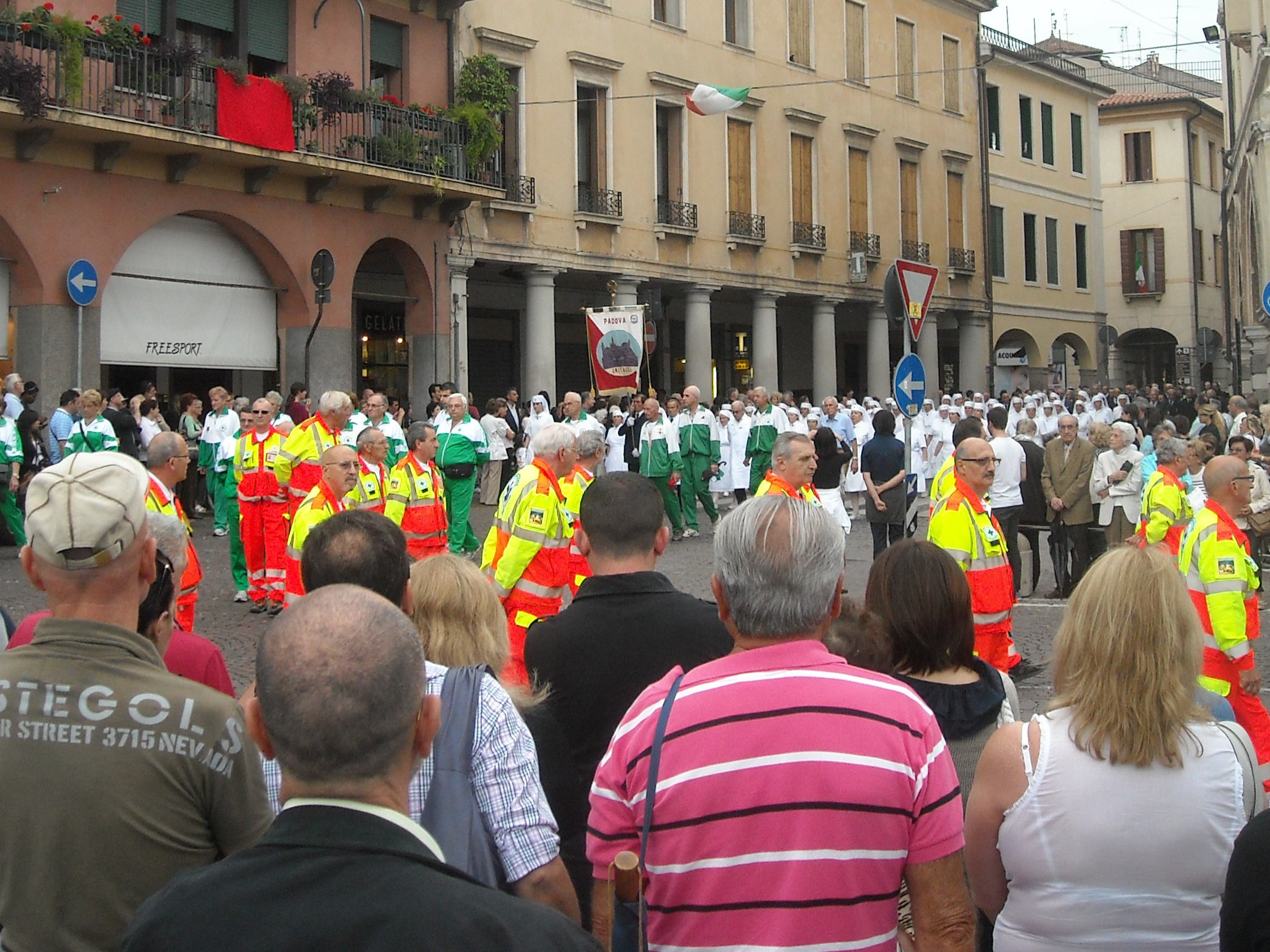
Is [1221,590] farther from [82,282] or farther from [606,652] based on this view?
[82,282]

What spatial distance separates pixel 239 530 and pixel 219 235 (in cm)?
1096

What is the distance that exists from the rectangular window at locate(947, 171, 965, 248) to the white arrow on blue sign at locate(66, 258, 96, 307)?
2640 centimetres

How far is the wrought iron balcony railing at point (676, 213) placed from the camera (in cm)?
3033

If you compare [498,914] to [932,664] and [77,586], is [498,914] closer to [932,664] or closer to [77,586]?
[77,586]

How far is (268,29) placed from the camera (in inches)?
889

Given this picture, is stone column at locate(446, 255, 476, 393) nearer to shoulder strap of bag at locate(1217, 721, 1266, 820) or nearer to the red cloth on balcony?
the red cloth on balcony

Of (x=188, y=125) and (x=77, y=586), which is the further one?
(x=188, y=125)

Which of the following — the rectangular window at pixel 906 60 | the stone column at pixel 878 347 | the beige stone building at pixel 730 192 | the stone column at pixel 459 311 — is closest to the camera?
the stone column at pixel 459 311

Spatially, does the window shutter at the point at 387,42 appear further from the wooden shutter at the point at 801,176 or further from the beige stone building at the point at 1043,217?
the beige stone building at the point at 1043,217

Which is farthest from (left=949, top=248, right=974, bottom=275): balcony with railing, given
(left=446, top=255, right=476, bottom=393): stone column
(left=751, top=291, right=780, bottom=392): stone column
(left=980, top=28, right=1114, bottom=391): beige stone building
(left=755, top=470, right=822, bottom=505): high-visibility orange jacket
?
(left=755, top=470, right=822, bottom=505): high-visibility orange jacket

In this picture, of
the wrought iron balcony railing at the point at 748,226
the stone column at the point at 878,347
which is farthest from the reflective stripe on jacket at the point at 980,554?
the stone column at the point at 878,347

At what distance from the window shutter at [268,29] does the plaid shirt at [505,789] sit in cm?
2128

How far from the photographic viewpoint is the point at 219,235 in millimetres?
22422

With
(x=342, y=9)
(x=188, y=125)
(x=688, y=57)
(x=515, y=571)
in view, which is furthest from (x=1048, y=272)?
(x=515, y=571)
